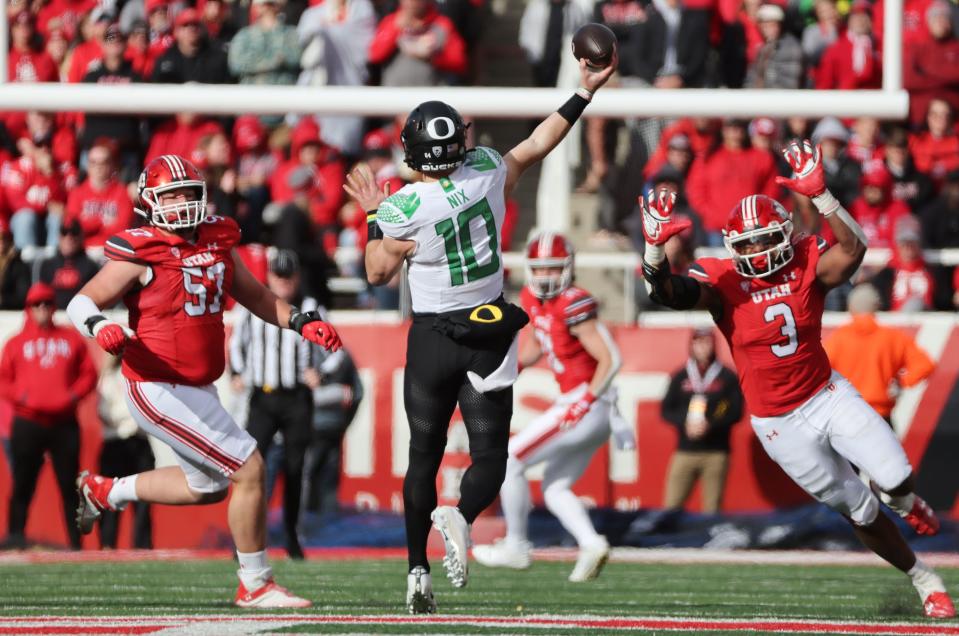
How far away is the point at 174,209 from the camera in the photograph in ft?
23.2

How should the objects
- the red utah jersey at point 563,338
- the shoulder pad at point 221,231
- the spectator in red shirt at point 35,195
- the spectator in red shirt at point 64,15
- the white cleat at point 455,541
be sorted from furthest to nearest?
the spectator in red shirt at point 64,15, the spectator in red shirt at point 35,195, the red utah jersey at point 563,338, the shoulder pad at point 221,231, the white cleat at point 455,541

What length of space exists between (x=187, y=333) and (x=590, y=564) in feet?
10.0

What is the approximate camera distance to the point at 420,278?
22.3 feet

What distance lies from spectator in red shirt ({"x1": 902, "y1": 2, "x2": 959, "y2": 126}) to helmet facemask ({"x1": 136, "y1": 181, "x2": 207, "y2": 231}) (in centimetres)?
738

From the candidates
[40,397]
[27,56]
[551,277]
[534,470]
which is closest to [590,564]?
[551,277]

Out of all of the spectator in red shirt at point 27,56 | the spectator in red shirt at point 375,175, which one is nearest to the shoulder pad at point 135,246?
the spectator in red shirt at point 375,175

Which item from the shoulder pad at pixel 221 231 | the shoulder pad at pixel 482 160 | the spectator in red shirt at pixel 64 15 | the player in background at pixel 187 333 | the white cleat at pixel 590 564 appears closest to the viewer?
the shoulder pad at pixel 482 160

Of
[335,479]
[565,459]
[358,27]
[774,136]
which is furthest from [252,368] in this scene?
[774,136]

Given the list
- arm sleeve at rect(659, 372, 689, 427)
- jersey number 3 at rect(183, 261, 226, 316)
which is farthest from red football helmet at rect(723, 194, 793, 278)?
arm sleeve at rect(659, 372, 689, 427)

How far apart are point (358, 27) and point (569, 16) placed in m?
1.49

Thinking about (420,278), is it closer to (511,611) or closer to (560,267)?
(511,611)

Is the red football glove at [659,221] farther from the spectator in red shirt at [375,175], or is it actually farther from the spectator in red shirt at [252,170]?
the spectator in red shirt at [252,170]

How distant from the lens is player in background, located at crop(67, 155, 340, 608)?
7070 mm

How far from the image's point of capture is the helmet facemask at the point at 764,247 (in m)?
7.44
